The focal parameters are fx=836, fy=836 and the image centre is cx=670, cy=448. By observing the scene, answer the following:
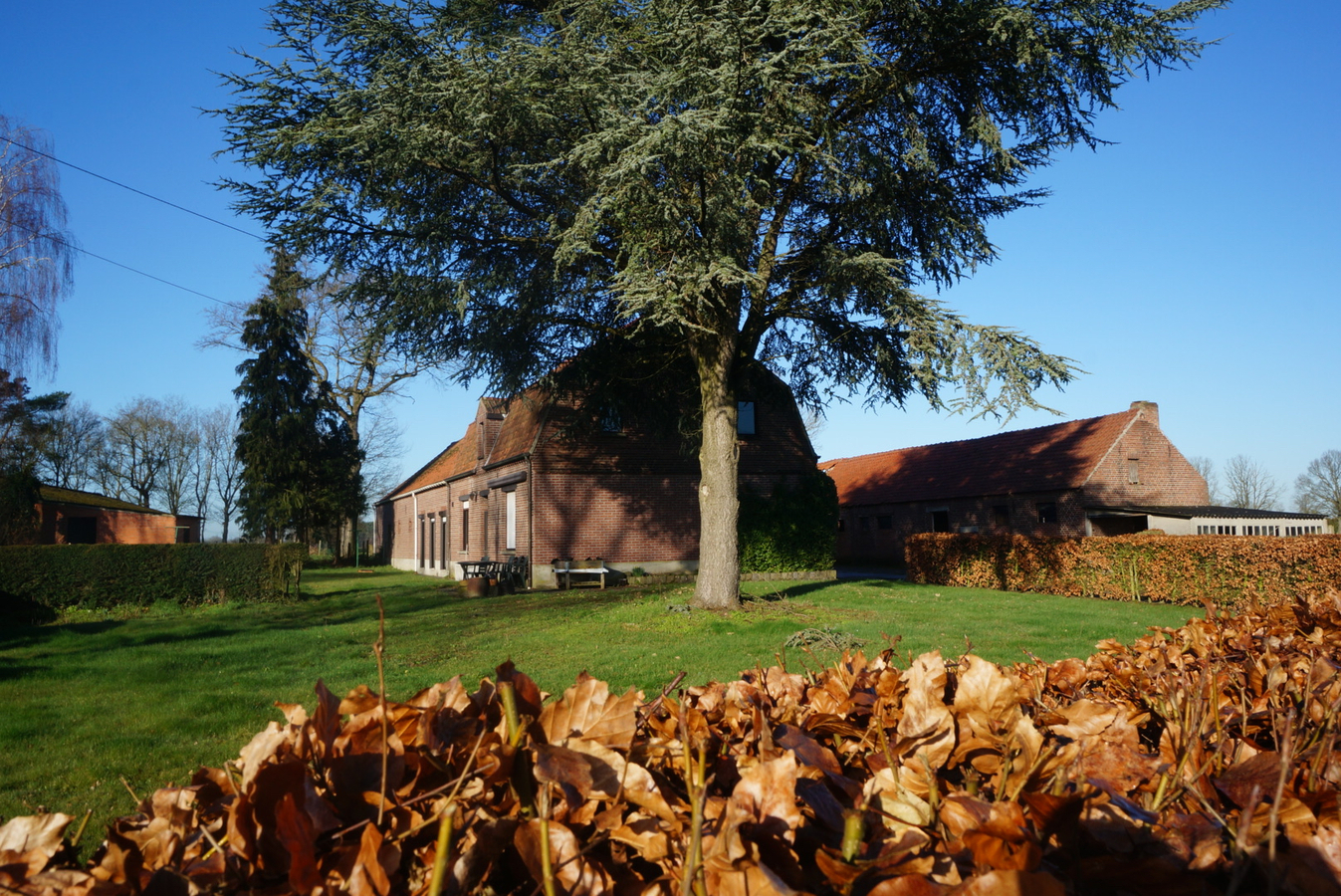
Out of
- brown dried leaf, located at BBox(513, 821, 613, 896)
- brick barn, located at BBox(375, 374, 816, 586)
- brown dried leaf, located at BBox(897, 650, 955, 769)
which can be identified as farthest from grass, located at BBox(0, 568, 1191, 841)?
brown dried leaf, located at BBox(513, 821, 613, 896)

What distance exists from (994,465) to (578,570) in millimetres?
18091

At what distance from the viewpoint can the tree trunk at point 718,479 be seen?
47.0 ft

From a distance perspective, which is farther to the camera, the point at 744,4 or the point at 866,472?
the point at 866,472

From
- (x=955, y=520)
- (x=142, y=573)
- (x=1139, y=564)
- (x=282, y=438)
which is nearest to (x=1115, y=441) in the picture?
(x=955, y=520)

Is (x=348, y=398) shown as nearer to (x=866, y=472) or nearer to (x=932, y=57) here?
(x=866, y=472)

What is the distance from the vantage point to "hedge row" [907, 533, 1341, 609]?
15.9 m

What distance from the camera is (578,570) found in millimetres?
22500

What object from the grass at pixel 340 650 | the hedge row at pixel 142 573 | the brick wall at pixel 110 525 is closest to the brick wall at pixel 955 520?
the grass at pixel 340 650

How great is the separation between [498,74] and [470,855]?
1229 cm

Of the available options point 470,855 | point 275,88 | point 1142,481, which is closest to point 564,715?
point 470,855

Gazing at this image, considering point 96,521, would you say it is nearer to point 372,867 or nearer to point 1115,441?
point 1115,441

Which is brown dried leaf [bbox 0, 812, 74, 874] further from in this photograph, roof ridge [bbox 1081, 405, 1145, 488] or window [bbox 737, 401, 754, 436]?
roof ridge [bbox 1081, 405, 1145, 488]

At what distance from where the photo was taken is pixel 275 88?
12.8 m

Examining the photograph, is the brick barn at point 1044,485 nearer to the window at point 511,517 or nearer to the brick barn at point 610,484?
the brick barn at point 610,484
